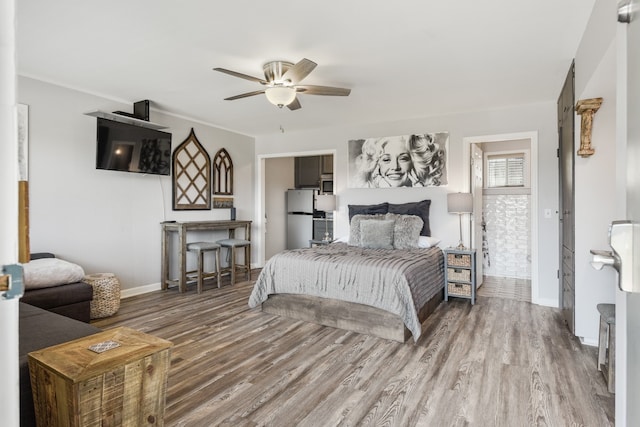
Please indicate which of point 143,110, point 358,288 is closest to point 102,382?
point 358,288

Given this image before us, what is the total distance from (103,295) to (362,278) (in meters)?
2.64

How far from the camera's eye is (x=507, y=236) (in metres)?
5.88

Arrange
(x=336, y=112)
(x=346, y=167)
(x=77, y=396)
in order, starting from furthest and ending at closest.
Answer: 1. (x=346, y=167)
2. (x=336, y=112)
3. (x=77, y=396)

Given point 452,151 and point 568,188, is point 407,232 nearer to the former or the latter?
point 452,151

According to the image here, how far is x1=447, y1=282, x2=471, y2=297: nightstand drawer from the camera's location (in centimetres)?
422

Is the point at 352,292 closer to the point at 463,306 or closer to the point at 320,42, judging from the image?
the point at 463,306

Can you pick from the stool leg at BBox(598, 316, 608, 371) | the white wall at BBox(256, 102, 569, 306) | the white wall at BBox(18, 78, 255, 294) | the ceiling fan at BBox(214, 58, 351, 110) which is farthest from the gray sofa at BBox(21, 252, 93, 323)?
the stool leg at BBox(598, 316, 608, 371)

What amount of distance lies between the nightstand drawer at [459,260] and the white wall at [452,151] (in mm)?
483

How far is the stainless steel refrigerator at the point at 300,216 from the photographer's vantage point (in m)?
7.30

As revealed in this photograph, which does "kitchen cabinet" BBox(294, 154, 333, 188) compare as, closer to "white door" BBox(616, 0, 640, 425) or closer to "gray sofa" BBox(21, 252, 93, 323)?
"gray sofa" BBox(21, 252, 93, 323)

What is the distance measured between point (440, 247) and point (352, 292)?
2101mm

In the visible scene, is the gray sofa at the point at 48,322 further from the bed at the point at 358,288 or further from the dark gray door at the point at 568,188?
the dark gray door at the point at 568,188

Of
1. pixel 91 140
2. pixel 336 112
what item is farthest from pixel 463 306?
pixel 91 140

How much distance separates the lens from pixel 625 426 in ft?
2.76
